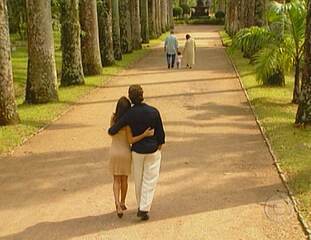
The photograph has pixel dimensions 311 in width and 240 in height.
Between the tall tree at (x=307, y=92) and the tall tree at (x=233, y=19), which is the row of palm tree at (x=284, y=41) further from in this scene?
the tall tree at (x=233, y=19)

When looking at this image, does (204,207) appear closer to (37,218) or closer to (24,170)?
(37,218)

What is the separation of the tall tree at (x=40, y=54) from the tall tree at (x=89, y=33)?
5722 mm

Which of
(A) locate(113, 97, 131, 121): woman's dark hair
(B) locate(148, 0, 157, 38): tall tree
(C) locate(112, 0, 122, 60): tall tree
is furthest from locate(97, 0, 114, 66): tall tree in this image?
(B) locate(148, 0, 157, 38): tall tree

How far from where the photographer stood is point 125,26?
106 feet

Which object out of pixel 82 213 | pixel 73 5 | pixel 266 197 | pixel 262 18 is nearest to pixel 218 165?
pixel 266 197

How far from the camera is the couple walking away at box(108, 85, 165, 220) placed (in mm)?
6926

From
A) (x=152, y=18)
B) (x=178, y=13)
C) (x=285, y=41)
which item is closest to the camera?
(x=285, y=41)

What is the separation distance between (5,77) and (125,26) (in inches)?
795

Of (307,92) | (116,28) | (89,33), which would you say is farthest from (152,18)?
(307,92)

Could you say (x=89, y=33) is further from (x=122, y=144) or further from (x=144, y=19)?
(x=144, y=19)

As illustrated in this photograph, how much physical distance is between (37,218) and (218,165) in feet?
11.4

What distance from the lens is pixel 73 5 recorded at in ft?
64.3

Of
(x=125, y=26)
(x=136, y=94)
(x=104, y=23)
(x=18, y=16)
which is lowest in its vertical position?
(x=125, y=26)

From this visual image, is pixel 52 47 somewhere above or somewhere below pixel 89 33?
above
